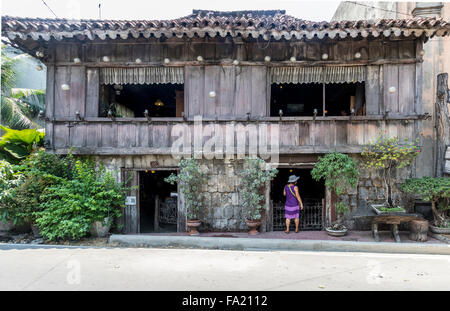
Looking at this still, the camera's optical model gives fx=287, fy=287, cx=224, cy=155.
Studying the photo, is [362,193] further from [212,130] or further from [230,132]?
[212,130]

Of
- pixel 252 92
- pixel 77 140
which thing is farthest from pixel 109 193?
pixel 252 92

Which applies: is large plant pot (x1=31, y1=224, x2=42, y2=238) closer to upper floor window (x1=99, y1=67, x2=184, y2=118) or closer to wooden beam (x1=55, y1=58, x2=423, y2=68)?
upper floor window (x1=99, y1=67, x2=184, y2=118)

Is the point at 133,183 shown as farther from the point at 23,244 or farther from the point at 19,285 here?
the point at 19,285

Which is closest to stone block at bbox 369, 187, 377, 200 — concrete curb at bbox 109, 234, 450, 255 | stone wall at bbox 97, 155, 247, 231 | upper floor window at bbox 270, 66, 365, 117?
concrete curb at bbox 109, 234, 450, 255

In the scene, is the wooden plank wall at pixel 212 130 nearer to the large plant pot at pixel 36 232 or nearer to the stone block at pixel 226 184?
the stone block at pixel 226 184

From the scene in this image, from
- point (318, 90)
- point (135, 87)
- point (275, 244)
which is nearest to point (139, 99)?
point (135, 87)

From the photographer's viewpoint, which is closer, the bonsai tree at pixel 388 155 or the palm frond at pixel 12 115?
the bonsai tree at pixel 388 155

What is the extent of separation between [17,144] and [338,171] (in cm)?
1005

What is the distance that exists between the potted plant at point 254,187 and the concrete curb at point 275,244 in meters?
0.96

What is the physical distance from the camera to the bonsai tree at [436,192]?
739 cm

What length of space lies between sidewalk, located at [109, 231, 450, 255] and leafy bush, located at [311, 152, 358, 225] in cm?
108

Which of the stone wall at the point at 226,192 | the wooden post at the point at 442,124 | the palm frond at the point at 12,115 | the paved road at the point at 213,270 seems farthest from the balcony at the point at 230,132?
the palm frond at the point at 12,115
